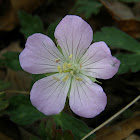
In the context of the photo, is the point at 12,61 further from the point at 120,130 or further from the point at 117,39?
the point at 120,130

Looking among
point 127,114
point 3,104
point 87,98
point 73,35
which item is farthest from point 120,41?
point 3,104

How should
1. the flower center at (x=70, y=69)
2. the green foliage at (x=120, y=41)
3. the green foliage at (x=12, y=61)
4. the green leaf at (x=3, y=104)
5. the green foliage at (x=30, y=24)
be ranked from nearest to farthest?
1. the flower center at (x=70, y=69)
2. the green leaf at (x=3, y=104)
3. the green foliage at (x=120, y=41)
4. the green foliage at (x=12, y=61)
5. the green foliage at (x=30, y=24)

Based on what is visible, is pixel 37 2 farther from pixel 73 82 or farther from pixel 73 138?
pixel 73 138

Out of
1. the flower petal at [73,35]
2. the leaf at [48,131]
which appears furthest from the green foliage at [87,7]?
the leaf at [48,131]

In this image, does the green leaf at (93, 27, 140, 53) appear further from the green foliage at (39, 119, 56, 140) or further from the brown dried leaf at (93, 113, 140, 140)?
the green foliage at (39, 119, 56, 140)

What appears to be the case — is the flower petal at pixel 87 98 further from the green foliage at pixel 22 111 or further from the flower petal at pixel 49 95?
the green foliage at pixel 22 111

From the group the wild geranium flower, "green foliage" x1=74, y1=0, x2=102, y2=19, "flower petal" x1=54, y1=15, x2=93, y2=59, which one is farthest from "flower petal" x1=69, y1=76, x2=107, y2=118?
"green foliage" x1=74, y1=0, x2=102, y2=19
